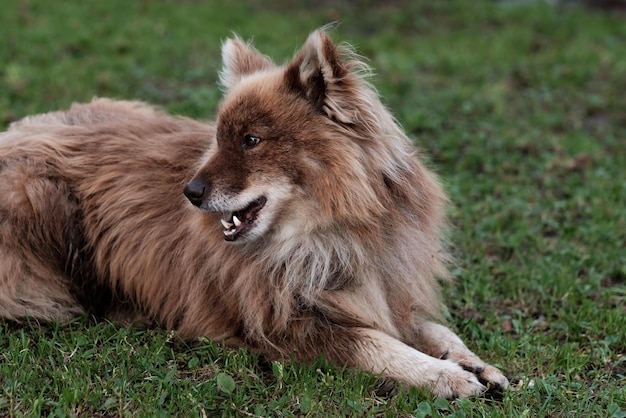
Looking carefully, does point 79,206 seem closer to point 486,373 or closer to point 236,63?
point 236,63

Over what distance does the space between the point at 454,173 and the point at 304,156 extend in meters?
3.37

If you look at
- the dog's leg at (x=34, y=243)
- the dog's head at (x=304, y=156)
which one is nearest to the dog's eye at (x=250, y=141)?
the dog's head at (x=304, y=156)

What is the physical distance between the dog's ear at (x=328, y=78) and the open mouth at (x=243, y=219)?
0.57m

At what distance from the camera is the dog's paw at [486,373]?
4004mm

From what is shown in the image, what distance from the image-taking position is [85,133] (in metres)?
4.86

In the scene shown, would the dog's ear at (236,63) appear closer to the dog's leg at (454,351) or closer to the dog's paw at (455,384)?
the dog's leg at (454,351)

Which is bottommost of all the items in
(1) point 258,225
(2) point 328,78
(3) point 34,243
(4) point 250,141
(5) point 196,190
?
(3) point 34,243

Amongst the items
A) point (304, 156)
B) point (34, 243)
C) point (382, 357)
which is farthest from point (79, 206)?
point (382, 357)

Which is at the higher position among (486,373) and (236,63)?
(236,63)

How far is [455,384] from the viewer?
392cm

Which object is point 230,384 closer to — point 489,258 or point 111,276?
point 111,276

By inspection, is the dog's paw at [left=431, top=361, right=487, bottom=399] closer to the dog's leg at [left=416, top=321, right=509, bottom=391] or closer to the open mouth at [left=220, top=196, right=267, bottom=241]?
the dog's leg at [left=416, top=321, right=509, bottom=391]

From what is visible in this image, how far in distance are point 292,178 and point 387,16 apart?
8140mm

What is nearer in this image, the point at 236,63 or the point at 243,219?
the point at 243,219
